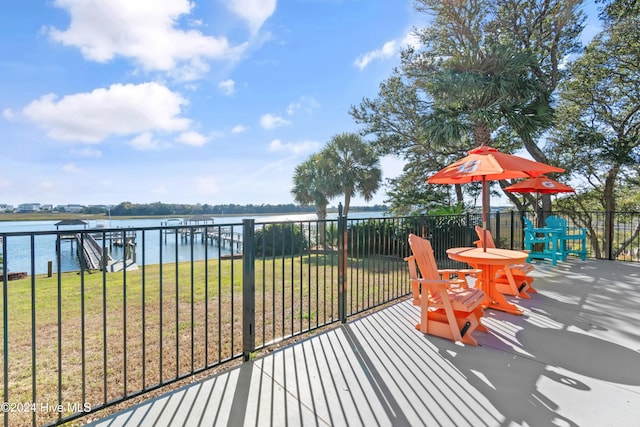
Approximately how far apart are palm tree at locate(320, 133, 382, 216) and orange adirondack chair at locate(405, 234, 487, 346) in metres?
12.3

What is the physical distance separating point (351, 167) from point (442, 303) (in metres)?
13.0

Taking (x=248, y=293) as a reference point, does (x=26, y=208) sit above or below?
above

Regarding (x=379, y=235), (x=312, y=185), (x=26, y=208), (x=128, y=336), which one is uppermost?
(x=312, y=185)

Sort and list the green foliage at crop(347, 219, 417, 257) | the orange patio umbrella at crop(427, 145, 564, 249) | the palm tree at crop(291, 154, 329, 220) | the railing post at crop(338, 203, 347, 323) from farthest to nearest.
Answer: the palm tree at crop(291, 154, 329, 220)
the green foliage at crop(347, 219, 417, 257)
the orange patio umbrella at crop(427, 145, 564, 249)
the railing post at crop(338, 203, 347, 323)

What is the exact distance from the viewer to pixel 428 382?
2.08m

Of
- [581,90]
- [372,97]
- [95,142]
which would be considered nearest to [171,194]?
[95,142]

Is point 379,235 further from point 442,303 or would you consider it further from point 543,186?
point 543,186

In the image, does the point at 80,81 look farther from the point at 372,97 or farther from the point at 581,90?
the point at 581,90

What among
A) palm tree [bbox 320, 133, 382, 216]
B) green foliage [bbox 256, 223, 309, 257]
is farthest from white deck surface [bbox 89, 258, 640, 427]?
palm tree [bbox 320, 133, 382, 216]

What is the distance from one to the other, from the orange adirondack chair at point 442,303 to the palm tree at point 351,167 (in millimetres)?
12257

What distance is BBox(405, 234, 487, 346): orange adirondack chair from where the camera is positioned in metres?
2.70

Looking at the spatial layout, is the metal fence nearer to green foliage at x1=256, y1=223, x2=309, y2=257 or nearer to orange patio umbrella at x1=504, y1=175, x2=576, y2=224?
green foliage at x1=256, y1=223, x2=309, y2=257

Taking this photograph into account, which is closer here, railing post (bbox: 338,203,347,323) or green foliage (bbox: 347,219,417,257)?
railing post (bbox: 338,203,347,323)

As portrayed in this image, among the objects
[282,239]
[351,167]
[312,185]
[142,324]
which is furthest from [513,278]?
[312,185]
